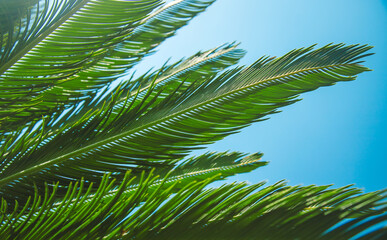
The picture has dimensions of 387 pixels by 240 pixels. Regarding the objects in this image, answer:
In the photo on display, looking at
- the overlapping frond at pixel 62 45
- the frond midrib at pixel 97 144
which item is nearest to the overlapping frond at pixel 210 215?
the frond midrib at pixel 97 144

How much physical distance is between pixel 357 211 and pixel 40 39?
1823mm

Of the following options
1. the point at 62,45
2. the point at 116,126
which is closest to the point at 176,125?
the point at 116,126

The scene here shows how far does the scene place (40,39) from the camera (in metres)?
2.03

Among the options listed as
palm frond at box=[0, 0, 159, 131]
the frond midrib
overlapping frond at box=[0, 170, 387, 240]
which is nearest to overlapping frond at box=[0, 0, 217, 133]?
palm frond at box=[0, 0, 159, 131]

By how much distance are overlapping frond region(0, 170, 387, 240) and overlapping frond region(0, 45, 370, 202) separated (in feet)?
2.26

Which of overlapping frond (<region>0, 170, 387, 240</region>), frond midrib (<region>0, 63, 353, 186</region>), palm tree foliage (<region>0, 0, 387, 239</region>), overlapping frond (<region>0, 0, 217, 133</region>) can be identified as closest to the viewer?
overlapping frond (<region>0, 170, 387, 240</region>)

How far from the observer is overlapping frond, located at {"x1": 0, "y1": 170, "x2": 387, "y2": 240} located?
865 mm

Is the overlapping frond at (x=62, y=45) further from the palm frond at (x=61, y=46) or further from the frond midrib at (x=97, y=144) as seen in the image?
the frond midrib at (x=97, y=144)

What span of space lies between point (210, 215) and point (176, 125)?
2.96 ft

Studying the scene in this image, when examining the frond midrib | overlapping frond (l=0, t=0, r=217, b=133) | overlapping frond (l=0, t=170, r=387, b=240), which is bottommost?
overlapping frond (l=0, t=170, r=387, b=240)

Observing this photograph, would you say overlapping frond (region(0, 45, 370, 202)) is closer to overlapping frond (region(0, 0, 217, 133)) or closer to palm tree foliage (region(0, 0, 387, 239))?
palm tree foliage (region(0, 0, 387, 239))

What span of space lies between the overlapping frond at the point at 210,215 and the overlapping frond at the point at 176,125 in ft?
2.26

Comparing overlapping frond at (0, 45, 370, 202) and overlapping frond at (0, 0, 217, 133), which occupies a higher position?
overlapping frond at (0, 0, 217, 133)

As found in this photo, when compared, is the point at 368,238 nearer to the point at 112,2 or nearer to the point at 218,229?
the point at 218,229
